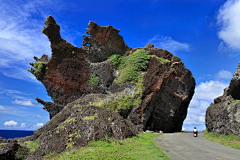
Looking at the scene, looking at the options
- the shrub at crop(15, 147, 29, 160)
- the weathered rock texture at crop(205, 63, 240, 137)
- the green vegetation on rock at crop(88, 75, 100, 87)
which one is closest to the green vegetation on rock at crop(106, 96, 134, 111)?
the green vegetation on rock at crop(88, 75, 100, 87)

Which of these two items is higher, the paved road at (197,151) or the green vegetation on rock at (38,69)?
the green vegetation on rock at (38,69)

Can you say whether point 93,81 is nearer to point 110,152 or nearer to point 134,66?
point 134,66

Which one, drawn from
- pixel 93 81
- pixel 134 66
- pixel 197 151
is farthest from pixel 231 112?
pixel 93 81

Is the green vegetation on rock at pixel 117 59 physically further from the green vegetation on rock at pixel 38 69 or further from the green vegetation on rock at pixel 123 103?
the green vegetation on rock at pixel 38 69

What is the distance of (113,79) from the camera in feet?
92.1

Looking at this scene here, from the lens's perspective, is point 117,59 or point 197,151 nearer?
point 197,151

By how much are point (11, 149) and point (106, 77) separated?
1776 cm

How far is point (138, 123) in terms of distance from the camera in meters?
21.3

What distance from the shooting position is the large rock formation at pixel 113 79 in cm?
2191

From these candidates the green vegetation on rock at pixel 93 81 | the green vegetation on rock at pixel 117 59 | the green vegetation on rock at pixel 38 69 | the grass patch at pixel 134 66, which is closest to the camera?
the grass patch at pixel 134 66

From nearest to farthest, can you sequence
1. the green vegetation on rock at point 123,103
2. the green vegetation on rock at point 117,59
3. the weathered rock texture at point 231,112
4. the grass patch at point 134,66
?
the weathered rock texture at point 231,112 < the green vegetation on rock at point 123,103 < the grass patch at point 134,66 < the green vegetation on rock at point 117,59

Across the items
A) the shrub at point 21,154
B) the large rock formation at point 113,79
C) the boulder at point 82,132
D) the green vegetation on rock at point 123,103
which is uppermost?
the large rock formation at point 113,79

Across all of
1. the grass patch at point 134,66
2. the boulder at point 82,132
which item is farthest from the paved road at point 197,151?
the grass patch at point 134,66

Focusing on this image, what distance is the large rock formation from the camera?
21.9 m
